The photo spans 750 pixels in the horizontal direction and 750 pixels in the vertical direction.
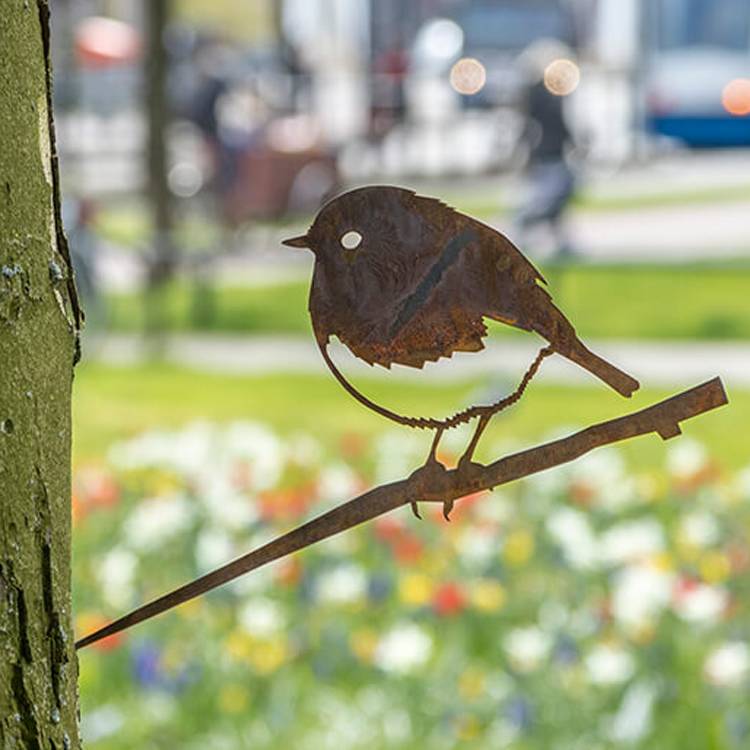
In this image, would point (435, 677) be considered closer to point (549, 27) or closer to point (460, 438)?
point (460, 438)

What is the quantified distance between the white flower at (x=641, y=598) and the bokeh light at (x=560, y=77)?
856cm

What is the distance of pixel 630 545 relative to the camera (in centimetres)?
362

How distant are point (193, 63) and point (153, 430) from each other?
13691 millimetres

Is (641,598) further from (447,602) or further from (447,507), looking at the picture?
(447,507)

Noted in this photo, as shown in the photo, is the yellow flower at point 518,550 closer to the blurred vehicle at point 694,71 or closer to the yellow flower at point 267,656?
the yellow flower at point 267,656

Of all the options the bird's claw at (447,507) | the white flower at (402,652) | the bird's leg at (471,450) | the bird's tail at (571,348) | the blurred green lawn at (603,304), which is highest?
the bird's tail at (571,348)

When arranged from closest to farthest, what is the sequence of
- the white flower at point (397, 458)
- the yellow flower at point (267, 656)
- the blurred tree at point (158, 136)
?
1. the yellow flower at point (267, 656)
2. the white flower at point (397, 458)
3. the blurred tree at point (158, 136)

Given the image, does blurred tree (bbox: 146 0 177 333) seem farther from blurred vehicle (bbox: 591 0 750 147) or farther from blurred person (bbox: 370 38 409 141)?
blurred vehicle (bbox: 591 0 750 147)

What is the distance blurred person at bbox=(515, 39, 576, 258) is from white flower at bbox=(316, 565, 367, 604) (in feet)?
20.4

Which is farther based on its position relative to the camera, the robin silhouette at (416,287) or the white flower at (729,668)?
the white flower at (729,668)

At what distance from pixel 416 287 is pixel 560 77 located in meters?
12.1

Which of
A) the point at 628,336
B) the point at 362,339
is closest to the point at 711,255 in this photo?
the point at 628,336

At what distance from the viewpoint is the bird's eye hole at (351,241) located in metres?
1.14

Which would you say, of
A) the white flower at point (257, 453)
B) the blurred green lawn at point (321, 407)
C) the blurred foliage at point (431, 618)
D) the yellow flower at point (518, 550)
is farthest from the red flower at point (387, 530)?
the blurred green lawn at point (321, 407)
